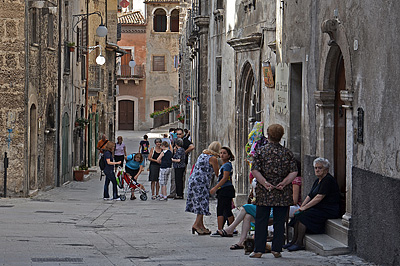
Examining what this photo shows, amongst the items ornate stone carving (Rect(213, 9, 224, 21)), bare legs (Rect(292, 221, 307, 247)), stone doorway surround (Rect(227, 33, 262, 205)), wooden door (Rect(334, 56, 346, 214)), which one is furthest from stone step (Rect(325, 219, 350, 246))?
ornate stone carving (Rect(213, 9, 224, 21))

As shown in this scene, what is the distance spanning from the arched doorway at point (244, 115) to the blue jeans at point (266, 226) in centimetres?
984

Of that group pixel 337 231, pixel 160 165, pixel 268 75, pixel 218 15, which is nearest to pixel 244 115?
pixel 160 165

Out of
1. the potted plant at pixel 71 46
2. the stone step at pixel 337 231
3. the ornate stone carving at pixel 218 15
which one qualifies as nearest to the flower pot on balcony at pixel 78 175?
the potted plant at pixel 71 46

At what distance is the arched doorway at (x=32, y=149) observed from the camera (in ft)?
75.3

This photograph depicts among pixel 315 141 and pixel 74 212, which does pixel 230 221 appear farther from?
pixel 74 212

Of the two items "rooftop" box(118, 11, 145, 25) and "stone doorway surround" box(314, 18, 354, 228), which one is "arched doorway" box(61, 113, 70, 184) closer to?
"stone doorway surround" box(314, 18, 354, 228)

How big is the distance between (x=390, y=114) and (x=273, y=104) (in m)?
7.17

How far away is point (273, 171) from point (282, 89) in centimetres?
482

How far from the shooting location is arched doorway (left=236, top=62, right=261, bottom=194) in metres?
20.5

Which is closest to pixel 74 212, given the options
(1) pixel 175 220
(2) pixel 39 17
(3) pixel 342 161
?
(1) pixel 175 220

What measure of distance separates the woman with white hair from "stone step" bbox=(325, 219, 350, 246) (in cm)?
11

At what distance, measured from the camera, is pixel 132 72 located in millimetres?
75125

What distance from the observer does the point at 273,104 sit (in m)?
15.9

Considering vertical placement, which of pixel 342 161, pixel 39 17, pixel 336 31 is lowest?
pixel 342 161
